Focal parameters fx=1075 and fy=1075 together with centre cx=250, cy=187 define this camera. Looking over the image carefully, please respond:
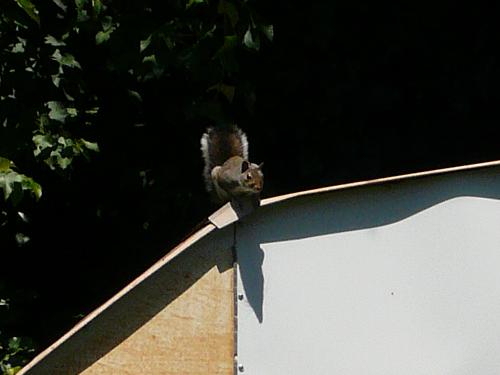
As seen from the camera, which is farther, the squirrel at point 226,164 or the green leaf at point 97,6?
the squirrel at point 226,164

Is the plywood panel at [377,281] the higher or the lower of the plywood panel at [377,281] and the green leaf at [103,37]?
the lower

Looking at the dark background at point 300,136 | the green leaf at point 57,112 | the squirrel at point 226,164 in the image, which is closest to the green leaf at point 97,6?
the green leaf at point 57,112

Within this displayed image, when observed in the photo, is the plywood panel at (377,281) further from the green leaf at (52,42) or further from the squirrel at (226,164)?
the green leaf at (52,42)

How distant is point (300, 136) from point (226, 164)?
687 mm

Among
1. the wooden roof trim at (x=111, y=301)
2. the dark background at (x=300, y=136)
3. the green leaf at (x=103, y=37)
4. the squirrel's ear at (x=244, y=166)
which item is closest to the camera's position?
the wooden roof trim at (x=111, y=301)

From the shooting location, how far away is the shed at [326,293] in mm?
2402

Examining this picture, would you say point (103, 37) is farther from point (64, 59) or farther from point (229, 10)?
point (229, 10)

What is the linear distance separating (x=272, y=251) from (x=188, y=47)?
46.3 inches

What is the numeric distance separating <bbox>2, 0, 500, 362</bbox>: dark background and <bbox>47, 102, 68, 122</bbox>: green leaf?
27.2 inches

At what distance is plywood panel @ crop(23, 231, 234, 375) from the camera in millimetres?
2439

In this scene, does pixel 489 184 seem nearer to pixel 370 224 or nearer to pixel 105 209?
pixel 370 224

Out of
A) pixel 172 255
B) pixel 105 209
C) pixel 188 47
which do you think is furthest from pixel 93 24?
pixel 172 255

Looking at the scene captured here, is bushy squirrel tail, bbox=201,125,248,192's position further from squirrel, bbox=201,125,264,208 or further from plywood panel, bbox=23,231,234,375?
plywood panel, bbox=23,231,234,375

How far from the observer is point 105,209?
434 centimetres
